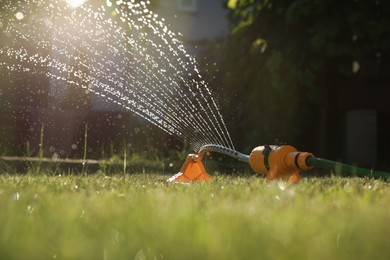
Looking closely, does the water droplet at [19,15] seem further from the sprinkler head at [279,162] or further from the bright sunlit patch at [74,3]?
the sprinkler head at [279,162]

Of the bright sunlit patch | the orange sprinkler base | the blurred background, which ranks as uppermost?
the bright sunlit patch

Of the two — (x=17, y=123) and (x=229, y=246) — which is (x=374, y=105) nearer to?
(x=17, y=123)

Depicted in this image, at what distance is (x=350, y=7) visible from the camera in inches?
338

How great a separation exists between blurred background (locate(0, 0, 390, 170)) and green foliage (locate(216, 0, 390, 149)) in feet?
0.05

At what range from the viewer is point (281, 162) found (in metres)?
4.45

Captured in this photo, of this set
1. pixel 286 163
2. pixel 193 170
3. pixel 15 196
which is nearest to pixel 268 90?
pixel 193 170

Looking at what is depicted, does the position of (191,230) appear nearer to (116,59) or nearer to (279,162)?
(279,162)

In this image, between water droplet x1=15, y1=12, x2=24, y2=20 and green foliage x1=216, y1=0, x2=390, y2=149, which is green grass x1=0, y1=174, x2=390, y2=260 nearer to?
water droplet x1=15, y1=12, x2=24, y2=20

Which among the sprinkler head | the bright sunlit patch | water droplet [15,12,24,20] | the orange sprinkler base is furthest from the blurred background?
the sprinkler head

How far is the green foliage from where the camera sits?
8.52 metres

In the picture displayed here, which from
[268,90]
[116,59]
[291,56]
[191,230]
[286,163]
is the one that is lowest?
[191,230]

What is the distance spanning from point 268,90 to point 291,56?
63cm

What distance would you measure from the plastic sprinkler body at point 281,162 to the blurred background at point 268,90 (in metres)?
3.87

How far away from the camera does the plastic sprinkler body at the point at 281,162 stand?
4.40m
